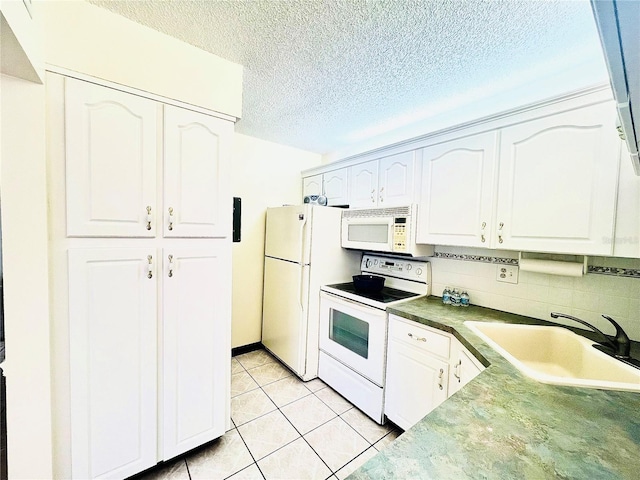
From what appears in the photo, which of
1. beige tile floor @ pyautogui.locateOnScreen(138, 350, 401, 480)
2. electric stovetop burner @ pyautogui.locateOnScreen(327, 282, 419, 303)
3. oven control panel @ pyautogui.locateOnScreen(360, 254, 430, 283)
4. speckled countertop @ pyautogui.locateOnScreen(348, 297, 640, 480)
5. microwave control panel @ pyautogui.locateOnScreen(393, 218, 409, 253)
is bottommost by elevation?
beige tile floor @ pyautogui.locateOnScreen(138, 350, 401, 480)

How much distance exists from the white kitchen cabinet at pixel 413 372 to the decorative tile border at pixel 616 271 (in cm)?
91

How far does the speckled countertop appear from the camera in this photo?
1.85 ft

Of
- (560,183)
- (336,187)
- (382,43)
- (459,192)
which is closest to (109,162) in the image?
(382,43)

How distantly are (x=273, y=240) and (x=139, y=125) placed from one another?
1656 millimetres

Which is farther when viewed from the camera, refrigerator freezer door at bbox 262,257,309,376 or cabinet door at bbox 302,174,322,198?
cabinet door at bbox 302,174,322,198

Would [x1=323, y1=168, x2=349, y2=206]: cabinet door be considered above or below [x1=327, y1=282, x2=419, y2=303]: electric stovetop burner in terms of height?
above

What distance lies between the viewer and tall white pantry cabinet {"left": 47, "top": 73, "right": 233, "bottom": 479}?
1190 millimetres

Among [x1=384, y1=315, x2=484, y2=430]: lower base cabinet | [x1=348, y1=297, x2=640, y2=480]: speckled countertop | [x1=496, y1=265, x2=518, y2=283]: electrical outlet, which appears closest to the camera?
[x1=348, y1=297, x2=640, y2=480]: speckled countertop

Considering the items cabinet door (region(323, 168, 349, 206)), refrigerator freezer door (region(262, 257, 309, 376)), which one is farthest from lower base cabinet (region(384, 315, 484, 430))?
cabinet door (region(323, 168, 349, 206))

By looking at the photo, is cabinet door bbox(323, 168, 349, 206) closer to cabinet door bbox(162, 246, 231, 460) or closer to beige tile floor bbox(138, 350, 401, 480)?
cabinet door bbox(162, 246, 231, 460)

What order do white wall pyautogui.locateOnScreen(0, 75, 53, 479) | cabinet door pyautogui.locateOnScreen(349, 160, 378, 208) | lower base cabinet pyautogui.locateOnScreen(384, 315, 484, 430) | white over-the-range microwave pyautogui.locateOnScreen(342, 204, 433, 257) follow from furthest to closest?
cabinet door pyautogui.locateOnScreen(349, 160, 378, 208) < white over-the-range microwave pyautogui.locateOnScreen(342, 204, 433, 257) < lower base cabinet pyautogui.locateOnScreen(384, 315, 484, 430) < white wall pyautogui.locateOnScreen(0, 75, 53, 479)

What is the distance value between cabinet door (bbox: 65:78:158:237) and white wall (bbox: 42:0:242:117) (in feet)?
0.32

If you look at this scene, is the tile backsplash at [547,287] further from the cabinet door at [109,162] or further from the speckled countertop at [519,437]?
the cabinet door at [109,162]

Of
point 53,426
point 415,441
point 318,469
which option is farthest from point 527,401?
point 53,426
